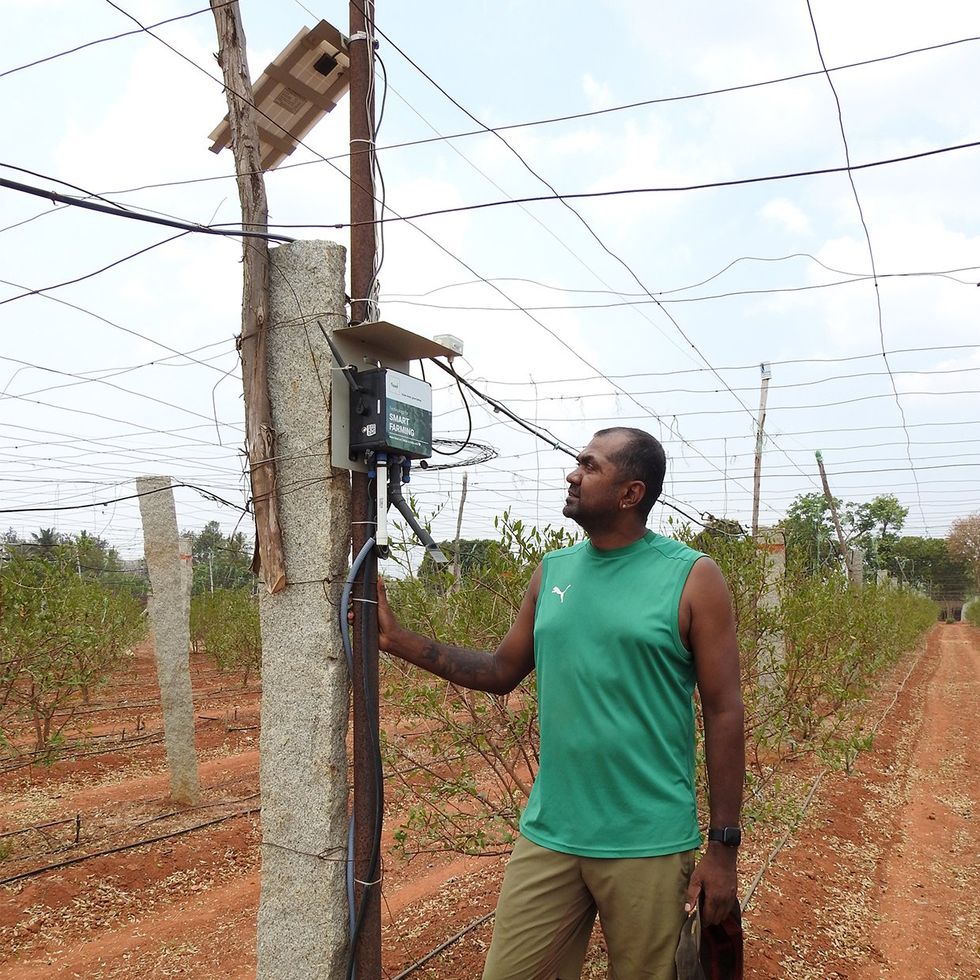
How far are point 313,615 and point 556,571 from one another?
33.0 inches

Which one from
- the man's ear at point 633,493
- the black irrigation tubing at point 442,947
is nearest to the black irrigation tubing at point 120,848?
the black irrigation tubing at point 442,947

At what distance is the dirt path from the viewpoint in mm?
4672

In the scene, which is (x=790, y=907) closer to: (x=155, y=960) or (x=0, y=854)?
(x=155, y=960)

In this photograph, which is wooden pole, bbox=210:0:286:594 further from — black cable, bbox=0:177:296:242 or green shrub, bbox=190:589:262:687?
green shrub, bbox=190:589:262:687

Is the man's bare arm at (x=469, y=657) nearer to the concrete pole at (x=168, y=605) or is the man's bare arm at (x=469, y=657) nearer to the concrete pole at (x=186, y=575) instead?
the concrete pole at (x=168, y=605)

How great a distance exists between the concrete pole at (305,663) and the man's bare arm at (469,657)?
8.2 inches

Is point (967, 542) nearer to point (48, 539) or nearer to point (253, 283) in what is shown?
point (48, 539)

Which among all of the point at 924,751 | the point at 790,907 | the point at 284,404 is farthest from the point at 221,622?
the point at 284,404

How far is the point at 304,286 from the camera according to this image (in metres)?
2.89

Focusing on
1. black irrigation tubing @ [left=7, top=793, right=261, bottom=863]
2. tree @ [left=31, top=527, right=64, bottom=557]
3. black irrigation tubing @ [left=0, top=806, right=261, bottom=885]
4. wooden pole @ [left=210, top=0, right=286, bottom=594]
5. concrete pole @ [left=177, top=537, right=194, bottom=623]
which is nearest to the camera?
wooden pole @ [left=210, top=0, right=286, bottom=594]

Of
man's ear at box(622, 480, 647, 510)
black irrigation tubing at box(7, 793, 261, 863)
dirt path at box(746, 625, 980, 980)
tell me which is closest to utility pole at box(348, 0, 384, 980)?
man's ear at box(622, 480, 647, 510)

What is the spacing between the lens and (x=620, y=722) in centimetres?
221

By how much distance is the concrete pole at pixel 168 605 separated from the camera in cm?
711

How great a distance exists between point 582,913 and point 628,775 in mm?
438
